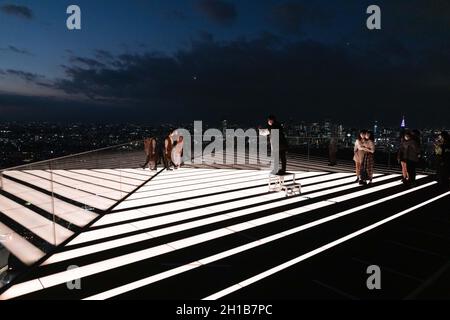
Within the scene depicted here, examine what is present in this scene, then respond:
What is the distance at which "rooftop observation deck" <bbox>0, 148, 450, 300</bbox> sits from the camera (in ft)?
10.1

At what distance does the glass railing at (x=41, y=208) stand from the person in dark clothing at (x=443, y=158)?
26.1 ft

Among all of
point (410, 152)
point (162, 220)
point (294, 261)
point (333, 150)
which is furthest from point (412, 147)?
point (162, 220)

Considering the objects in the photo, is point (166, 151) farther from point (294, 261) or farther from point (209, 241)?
point (294, 261)

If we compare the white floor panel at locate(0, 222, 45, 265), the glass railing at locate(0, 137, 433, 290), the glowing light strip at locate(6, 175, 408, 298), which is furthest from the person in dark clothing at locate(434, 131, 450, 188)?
the white floor panel at locate(0, 222, 45, 265)

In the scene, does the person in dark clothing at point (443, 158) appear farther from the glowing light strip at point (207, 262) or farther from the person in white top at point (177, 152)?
the person in white top at point (177, 152)

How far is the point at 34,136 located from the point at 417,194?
25.2 m

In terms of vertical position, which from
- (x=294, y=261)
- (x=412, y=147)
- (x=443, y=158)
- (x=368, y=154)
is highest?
(x=412, y=147)

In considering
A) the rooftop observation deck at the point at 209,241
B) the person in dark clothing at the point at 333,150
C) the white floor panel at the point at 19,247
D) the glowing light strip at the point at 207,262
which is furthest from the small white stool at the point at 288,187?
the person in dark clothing at the point at 333,150

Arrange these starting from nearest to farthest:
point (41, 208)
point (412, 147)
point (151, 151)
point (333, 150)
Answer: point (41, 208) < point (412, 147) < point (151, 151) < point (333, 150)

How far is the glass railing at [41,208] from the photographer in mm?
3576

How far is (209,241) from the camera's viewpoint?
4188 millimetres

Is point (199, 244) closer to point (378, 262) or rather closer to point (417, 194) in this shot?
point (378, 262)

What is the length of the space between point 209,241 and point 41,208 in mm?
2506
